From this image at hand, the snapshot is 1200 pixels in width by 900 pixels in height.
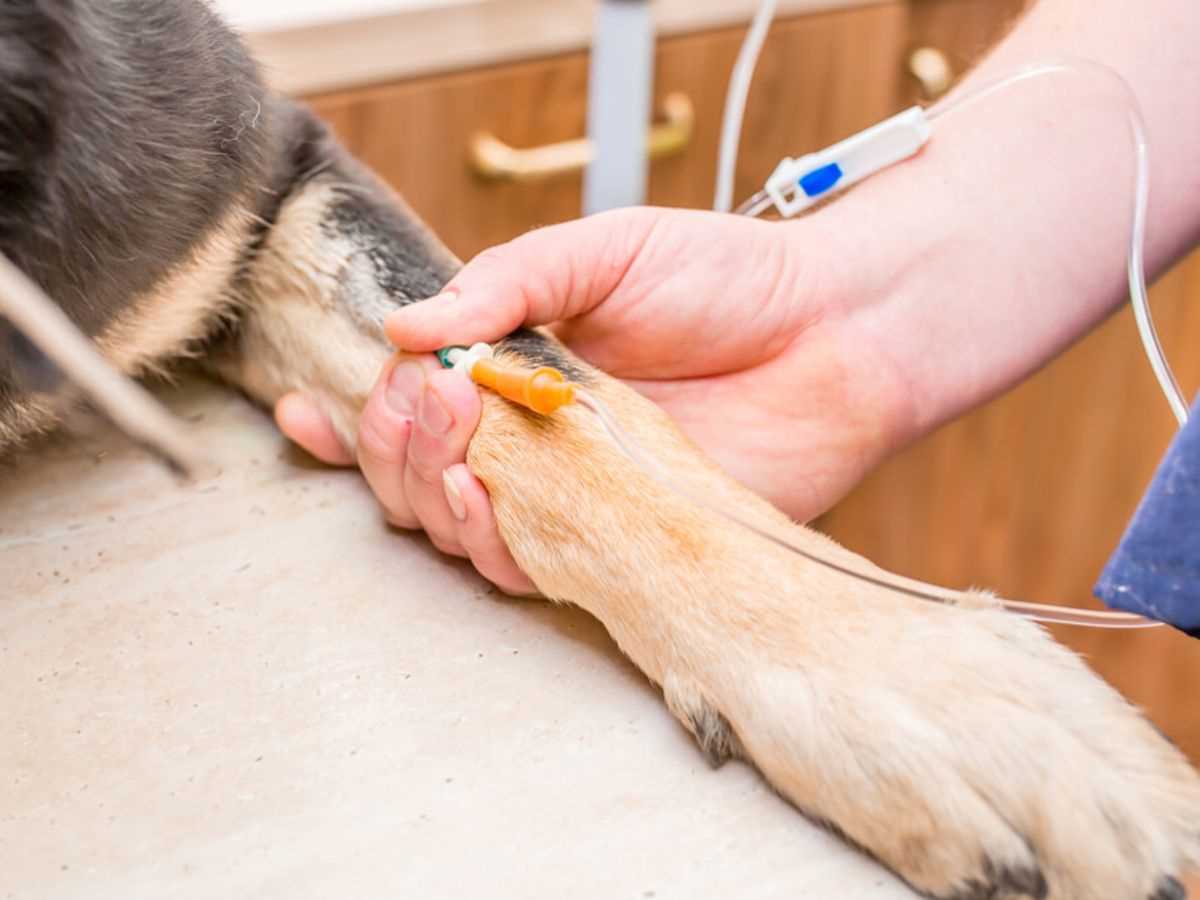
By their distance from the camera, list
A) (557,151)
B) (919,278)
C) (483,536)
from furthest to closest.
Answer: (557,151), (919,278), (483,536)

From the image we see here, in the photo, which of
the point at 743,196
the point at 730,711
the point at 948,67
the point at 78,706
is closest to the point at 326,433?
the point at 78,706

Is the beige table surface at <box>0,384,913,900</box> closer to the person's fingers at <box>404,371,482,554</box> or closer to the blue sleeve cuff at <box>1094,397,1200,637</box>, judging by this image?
the person's fingers at <box>404,371,482,554</box>

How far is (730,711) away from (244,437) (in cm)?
42

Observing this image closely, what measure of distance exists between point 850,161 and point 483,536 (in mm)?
435

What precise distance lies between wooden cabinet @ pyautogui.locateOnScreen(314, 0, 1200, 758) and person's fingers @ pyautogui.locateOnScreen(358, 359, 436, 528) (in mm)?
651

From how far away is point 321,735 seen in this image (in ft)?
1.91

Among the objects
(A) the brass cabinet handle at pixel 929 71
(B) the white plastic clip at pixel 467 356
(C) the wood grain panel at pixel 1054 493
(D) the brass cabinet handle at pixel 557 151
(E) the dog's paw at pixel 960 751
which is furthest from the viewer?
(C) the wood grain panel at pixel 1054 493

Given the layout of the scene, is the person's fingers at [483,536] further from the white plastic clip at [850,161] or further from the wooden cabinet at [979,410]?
the wooden cabinet at [979,410]

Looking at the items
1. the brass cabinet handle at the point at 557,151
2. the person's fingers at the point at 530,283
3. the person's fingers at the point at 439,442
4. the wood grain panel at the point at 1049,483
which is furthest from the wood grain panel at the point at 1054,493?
the person's fingers at the point at 439,442

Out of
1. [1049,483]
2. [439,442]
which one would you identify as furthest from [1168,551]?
[1049,483]

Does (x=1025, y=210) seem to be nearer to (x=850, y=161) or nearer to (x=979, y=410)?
(x=850, y=161)

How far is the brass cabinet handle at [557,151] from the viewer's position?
1.43 meters

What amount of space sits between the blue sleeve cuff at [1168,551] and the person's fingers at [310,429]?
1.57 feet

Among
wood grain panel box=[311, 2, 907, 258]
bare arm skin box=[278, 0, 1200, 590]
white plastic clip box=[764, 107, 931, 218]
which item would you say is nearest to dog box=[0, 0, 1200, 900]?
bare arm skin box=[278, 0, 1200, 590]
